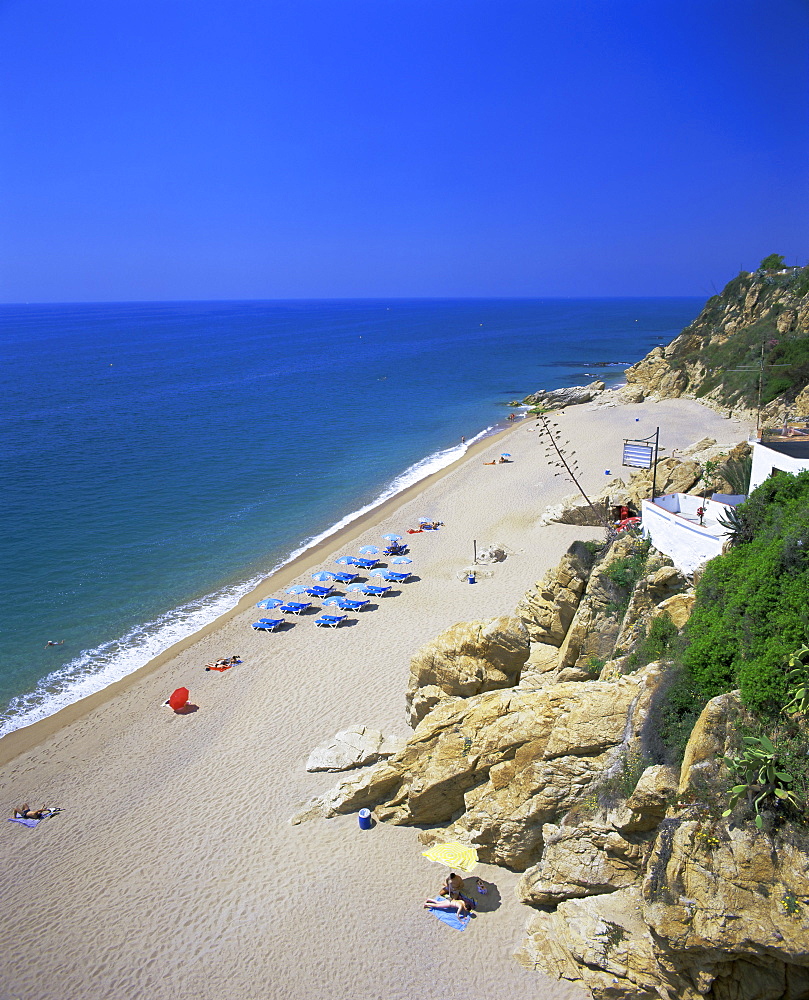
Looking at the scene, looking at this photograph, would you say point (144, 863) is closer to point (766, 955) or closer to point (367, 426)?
point (766, 955)

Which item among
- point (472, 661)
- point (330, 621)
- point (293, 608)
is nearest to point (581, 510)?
point (330, 621)

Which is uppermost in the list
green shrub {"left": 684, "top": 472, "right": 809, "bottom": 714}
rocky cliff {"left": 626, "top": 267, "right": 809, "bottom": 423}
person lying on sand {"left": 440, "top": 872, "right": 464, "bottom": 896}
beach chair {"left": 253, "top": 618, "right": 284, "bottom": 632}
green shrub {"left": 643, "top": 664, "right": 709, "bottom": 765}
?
rocky cliff {"left": 626, "top": 267, "right": 809, "bottom": 423}

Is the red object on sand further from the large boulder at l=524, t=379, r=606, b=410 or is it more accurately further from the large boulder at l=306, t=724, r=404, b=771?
the large boulder at l=524, t=379, r=606, b=410

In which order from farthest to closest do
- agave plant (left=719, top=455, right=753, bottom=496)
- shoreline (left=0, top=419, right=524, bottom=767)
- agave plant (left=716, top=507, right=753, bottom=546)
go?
1. shoreline (left=0, top=419, right=524, bottom=767)
2. agave plant (left=719, top=455, right=753, bottom=496)
3. agave plant (left=716, top=507, right=753, bottom=546)

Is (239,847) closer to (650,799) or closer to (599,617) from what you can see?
(599,617)

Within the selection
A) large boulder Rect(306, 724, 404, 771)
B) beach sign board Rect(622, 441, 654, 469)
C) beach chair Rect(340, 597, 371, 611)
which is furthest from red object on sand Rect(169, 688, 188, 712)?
beach sign board Rect(622, 441, 654, 469)
